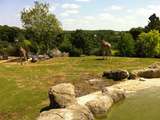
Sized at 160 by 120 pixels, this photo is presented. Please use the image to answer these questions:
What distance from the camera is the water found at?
21688 mm

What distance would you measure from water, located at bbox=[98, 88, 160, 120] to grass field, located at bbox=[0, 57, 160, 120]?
4055mm

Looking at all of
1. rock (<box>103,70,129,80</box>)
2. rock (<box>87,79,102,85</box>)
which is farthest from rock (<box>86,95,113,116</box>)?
rock (<box>103,70,129,80</box>)

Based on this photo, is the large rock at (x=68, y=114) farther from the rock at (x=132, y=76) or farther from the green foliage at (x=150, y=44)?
the green foliage at (x=150, y=44)

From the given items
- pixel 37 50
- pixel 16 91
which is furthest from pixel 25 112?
pixel 37 50

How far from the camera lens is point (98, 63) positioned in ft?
140

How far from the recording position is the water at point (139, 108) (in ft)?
71.2

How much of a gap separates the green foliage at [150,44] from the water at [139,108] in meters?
45.3

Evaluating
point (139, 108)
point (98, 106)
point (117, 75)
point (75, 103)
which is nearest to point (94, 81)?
point (117, 75)

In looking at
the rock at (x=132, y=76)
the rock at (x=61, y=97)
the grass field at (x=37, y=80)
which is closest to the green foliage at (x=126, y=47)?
the grass field at (x=37, y=80)

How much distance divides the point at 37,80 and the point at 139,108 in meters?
12.0

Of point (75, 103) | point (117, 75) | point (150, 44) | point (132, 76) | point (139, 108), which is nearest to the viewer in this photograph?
point (75, 103)

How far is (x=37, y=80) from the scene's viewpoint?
32.8 meters

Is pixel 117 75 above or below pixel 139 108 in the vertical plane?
above

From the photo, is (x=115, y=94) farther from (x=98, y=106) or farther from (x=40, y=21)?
(x=40, y=21)
